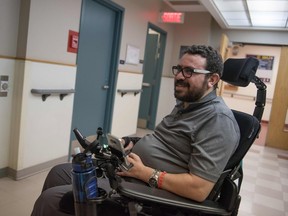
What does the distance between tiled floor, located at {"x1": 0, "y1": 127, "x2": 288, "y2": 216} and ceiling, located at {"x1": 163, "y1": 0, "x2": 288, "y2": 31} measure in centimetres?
225

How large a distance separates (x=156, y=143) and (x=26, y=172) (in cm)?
170

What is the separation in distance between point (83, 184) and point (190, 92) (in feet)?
2.26

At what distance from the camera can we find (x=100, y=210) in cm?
114

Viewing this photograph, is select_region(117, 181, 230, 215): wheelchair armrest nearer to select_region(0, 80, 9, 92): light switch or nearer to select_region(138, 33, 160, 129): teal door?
select_region(0, 80, 9, 92): light switch

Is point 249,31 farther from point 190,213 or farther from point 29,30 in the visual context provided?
point 190,213

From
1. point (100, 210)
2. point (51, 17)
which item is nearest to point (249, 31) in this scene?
point (51, 17)

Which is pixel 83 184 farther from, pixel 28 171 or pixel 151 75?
pixel 151 75

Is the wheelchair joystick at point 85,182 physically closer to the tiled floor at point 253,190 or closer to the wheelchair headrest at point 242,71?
the wheelchair headrest at point 242,71

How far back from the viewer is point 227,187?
1.23 metres

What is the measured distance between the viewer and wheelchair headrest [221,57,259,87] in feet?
4.71

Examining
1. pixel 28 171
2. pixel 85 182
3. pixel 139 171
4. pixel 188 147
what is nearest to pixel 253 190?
pixel 188 147

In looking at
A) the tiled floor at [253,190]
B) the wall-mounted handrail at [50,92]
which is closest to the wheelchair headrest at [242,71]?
the tiled floor at [253,190]

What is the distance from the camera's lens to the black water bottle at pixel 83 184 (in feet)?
3.29

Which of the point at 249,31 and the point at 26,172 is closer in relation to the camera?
the point at 26,172
